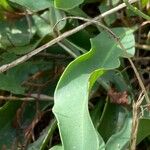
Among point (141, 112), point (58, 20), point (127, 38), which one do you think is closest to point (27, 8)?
point (58, 20)

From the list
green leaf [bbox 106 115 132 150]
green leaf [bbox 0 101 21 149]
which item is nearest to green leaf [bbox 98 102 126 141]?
green leaf [bbox 106 115 132 150]

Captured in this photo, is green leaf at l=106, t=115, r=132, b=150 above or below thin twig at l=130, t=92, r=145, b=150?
below

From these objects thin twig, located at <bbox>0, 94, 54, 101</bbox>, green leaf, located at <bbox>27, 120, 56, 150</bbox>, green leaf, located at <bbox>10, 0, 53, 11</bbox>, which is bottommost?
green leaf, located at <bbox>27, 120, 56, 150</bbox>

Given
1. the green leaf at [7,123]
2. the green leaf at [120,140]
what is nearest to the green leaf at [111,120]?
the green leaf at [120,140]

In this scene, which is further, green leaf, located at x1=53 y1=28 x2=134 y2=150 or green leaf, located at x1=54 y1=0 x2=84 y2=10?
green leaf, located at x1=54 y1=0 x2=84 y2=10

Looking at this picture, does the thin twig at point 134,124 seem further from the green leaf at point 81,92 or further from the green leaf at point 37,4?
the green leaf at point 37,4

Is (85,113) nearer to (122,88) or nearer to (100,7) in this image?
(122,88)

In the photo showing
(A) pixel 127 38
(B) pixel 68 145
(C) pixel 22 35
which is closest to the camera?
(B) pixel 68 145

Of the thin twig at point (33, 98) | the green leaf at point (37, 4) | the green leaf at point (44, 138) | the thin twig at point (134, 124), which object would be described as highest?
the green leaf at point (37, 4)

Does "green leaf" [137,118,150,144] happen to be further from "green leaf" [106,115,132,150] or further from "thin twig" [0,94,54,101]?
"thin twig" [0,94,54,101]
